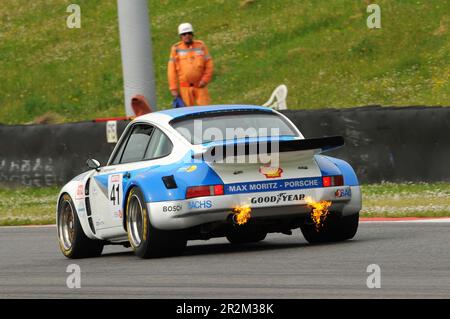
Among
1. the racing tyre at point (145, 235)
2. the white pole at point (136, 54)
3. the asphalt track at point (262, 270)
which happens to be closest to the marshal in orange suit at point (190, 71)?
the white pole at point (136, 54)

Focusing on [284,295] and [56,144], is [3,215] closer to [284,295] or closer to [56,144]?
[56,144]

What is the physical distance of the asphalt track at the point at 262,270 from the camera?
918cm

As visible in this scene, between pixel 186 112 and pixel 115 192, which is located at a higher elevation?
pixel 186 112

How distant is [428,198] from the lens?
17328 mm

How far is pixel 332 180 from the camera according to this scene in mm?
12000

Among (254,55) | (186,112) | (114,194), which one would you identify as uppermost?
(254,55)

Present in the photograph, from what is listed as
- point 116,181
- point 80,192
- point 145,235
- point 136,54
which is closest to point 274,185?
point 145,235

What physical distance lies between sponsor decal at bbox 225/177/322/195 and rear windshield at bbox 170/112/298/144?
0.65m

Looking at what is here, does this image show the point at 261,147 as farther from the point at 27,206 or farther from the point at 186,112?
the point at 27,206

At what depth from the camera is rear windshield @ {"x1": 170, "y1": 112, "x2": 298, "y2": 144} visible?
40.1ft

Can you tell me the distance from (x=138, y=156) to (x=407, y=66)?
17.9 metres

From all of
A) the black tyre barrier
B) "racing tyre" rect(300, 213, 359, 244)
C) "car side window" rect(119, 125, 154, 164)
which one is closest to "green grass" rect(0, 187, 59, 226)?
the black tyre barrier

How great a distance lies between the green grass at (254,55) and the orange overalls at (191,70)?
6457 millimetres

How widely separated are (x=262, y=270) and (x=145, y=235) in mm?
1671
